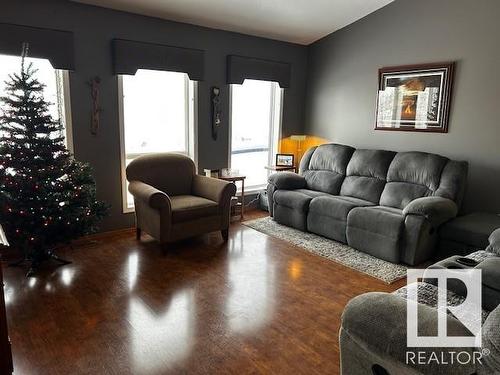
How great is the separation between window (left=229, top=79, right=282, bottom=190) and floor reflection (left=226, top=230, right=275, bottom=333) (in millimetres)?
1561

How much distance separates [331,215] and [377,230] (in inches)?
22.3

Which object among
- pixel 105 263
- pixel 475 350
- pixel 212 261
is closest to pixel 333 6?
pixel 212 261

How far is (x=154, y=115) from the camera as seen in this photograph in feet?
14.4

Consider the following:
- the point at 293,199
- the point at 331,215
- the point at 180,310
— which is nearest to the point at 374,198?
the point at 331,215

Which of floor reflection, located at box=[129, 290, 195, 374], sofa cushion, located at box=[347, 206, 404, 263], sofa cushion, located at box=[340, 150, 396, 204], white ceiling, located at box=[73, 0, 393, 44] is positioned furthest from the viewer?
sofa cushion, located at box=[340, 150, 396, 204]

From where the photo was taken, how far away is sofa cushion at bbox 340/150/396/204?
4223 mm

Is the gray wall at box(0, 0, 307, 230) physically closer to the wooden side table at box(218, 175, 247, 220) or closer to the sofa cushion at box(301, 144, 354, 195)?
the wooden side table at box(218, 175, 247, 220)

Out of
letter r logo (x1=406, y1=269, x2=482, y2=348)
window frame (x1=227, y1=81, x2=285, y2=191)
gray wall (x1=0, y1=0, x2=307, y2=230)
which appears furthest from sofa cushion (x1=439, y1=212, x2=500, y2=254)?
gray wall (x1=0, y1=0, x2=307, y2=230)

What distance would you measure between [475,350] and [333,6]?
4.14 m

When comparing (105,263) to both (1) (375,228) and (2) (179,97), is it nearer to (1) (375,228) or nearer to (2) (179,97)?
(2) (179,97)

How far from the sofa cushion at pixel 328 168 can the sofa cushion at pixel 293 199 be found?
0.37 meters

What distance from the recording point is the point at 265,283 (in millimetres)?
3066

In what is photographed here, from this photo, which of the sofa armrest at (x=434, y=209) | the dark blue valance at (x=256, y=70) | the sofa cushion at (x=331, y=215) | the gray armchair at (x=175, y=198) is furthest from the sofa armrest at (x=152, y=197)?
the sofa armrest at (x=434, y=209)

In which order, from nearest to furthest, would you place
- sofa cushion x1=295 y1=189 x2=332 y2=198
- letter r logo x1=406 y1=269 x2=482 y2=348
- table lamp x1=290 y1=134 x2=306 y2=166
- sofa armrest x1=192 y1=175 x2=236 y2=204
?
letter r logo x1=406 y1=269 x2=482 y2=348
sofa armrest x1=192 y1=175 x2=236 y2=204
sofa cushion x1=295 y1=189 x2=332 y2=198
table lamp x1=290 y1=134 x2=306 y2=166
